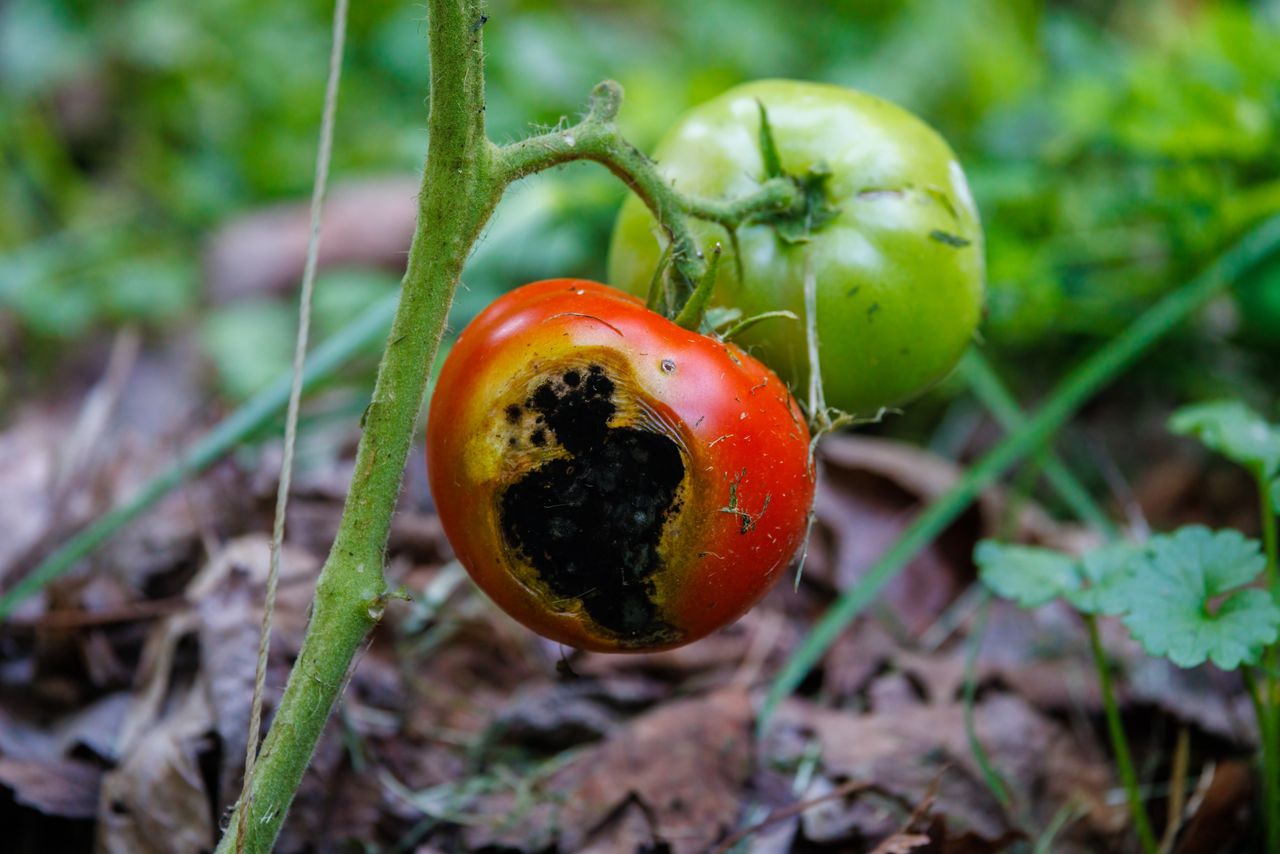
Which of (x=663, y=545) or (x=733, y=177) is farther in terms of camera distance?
(x=733, y=177)

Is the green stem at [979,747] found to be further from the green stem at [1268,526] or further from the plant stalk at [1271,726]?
the green stem at [1268,526]

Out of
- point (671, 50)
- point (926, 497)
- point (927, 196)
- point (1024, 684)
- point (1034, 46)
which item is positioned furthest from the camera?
point (671, 50)

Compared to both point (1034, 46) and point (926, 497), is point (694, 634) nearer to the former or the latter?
point (926, 497)

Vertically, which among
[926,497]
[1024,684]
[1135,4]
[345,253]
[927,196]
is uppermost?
[1135,4]

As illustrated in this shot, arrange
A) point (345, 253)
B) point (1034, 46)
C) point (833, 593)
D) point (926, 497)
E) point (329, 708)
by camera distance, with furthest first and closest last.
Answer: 1. point (1034, 46)
2. point (345, 253)
3. point (926, 497)
4. point (833, 593)
5. point (329, 708)

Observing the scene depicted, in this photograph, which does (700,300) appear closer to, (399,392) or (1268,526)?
(399,392)

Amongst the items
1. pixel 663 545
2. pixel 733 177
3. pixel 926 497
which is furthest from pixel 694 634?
pixel 926 497

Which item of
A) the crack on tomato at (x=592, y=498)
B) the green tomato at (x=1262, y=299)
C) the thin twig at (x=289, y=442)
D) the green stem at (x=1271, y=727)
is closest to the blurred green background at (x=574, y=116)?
the green tomato at (x=1262, y=299)
